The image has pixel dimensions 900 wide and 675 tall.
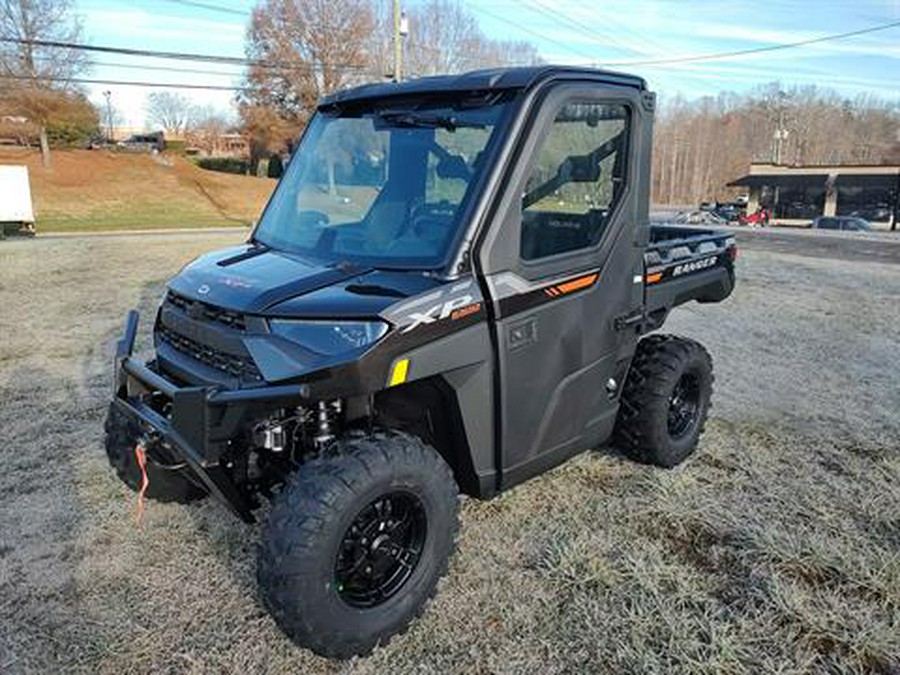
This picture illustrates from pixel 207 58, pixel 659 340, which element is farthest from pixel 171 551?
pixel 207 58

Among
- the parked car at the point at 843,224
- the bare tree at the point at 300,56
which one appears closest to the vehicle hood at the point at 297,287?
the parked car at the point at 843,224

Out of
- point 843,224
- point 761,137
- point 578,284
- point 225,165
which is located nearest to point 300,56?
point 225,165

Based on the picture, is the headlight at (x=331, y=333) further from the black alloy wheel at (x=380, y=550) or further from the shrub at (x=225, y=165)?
the shrub at (x=225, y=165)

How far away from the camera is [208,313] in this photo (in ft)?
9.68

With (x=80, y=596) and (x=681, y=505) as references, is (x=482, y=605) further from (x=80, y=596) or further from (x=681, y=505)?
(x=80, y=596)

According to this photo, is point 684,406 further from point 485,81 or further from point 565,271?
point 485,81

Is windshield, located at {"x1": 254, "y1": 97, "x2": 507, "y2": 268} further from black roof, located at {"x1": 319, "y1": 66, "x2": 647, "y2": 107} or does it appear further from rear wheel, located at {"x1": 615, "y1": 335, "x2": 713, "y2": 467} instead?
rear wheel, located at {"x1": 615, "y1": 335, "x2": 713, "y2": 467}

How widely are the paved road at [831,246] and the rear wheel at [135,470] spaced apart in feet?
56.1

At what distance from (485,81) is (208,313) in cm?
157

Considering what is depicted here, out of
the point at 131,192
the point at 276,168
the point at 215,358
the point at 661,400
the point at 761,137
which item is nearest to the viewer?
the point at 215,358

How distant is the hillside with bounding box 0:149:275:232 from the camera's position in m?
27.7

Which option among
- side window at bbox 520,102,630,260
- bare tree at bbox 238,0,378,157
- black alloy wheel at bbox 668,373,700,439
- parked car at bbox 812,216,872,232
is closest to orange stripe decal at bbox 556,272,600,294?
side window at bbox 520,102,630,260

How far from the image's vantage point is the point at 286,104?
145 feet

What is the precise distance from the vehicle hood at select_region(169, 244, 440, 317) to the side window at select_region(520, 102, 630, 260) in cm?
66
